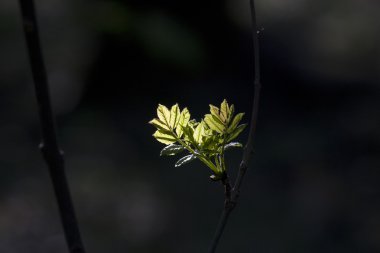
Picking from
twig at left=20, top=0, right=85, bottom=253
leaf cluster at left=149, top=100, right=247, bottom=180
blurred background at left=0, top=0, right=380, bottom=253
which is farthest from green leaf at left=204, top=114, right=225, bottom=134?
blurred background at left=0, top=0, right=380, bottom=253

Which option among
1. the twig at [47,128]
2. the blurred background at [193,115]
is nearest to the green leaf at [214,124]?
the twig at [47,128]

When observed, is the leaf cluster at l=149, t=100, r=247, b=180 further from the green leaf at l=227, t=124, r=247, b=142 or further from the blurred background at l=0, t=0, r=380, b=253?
the blurred background at l=0, t=0, r=380, b=253

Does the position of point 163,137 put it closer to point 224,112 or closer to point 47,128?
point 224,112

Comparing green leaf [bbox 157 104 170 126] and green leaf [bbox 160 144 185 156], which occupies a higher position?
green leaf [bbox 157 104 170 126]

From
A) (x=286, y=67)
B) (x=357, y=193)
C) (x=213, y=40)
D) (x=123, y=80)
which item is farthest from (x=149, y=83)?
(x=357, y=193)

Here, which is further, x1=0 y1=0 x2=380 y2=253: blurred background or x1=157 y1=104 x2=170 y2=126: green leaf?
x1=0 y1=0 x2=380 y2=253: blurred background

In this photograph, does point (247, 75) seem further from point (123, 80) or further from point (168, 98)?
point (123, 80)
